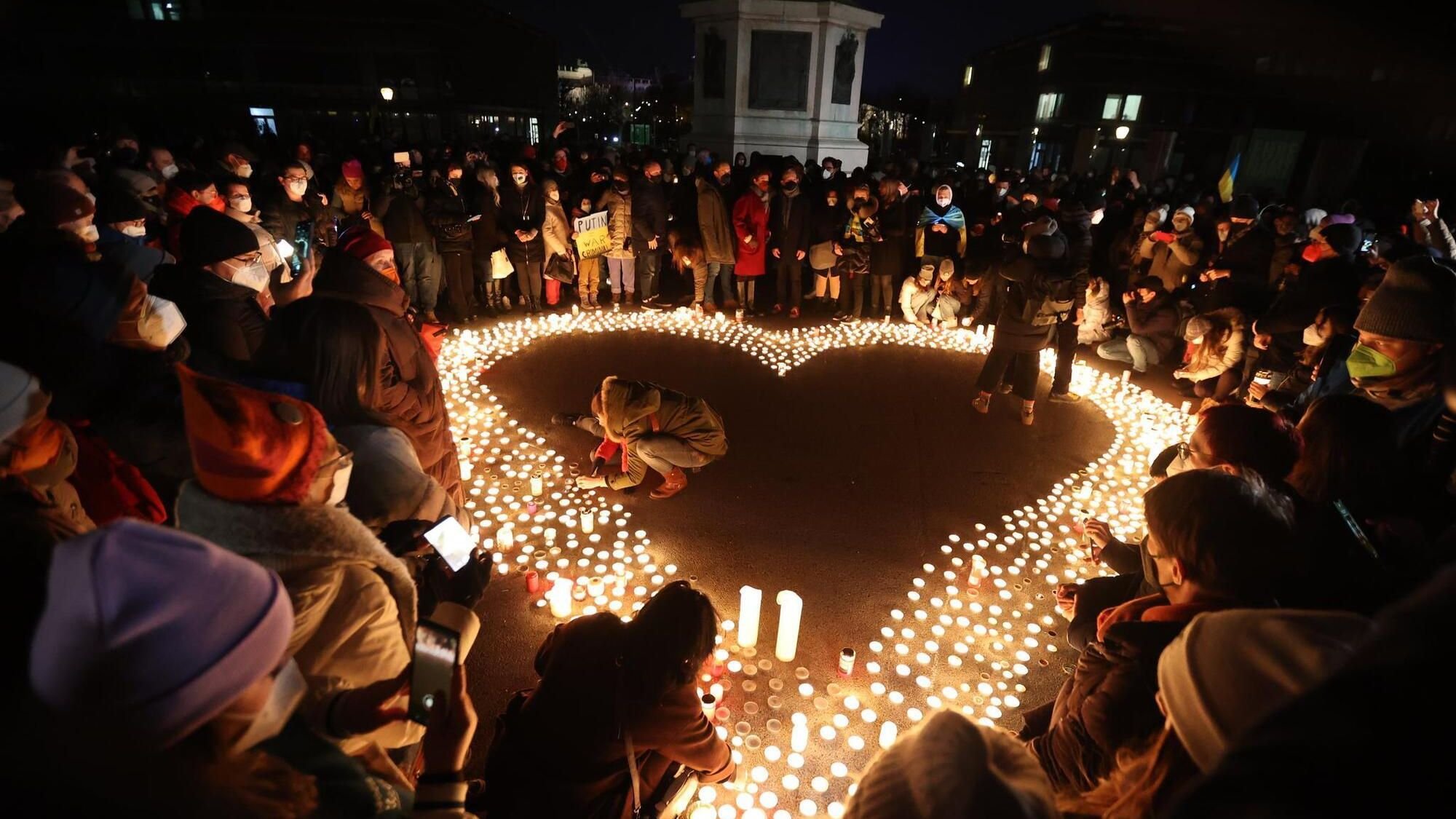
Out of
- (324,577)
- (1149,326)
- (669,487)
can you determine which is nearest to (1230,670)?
(324,577)

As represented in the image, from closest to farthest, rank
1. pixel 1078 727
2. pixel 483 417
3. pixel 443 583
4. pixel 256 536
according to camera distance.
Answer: pixel 256 536 < pixel 1078 727 < pixel 443 583 < pixel 483 417

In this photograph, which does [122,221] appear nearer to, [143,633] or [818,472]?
[818,472]

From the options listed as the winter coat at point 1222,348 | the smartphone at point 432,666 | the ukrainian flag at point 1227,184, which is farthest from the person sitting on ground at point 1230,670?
the ukrainian flag at point 1227,184

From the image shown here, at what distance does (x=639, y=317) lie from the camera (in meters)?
8.93

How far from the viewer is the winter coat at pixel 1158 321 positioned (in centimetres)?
741

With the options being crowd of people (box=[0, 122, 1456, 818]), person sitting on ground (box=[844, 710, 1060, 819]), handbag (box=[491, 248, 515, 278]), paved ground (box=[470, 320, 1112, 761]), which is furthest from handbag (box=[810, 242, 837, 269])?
person sitting on ground (box=[844, 710, 1060, 819])

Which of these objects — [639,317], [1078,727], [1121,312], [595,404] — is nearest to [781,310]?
[639,317]

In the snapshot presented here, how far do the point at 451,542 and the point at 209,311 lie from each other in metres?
2.49

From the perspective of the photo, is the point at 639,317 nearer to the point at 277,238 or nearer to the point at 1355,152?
the point at 277,238

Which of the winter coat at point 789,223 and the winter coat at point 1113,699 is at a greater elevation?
the winter coat at point 789,223

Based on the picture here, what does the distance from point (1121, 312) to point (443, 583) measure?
9606 millimetres

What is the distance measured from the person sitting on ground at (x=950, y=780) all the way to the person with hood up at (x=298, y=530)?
103cm

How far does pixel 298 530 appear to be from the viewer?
1.78 m

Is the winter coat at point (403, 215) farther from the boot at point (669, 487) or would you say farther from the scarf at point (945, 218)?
the scarf at point (945, 218)
